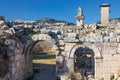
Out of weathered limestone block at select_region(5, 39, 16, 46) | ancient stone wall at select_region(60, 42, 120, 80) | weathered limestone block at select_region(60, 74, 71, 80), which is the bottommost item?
weathered limestone block at select_region(60, 74, 71, 80)

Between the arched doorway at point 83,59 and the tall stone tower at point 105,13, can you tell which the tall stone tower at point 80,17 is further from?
the arched doorway at point 83,59

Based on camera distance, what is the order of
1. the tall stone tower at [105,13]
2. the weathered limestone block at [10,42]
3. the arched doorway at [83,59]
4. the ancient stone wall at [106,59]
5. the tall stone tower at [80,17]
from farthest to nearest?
the tall stone tower at [105,13] < the tall stone tower at [80,17] < the arched doorway at [83,59] < the ancient stone wall at [106,59] < the weathered limestone block at [10,42]

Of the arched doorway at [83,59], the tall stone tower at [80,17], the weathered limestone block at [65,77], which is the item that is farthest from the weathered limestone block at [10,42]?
the tall stone tower at [80,17]

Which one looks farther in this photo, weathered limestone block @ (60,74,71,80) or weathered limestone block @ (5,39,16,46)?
weathered limestone block @ (60,74,71,80)

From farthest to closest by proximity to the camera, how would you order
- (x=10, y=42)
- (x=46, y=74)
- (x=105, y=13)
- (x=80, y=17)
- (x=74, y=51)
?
1. (x=105, y=13)
2. (x=80, y=17)
3. (x=46, y=74)
4. (x=74, y=51)
5. (x=10, y=42)

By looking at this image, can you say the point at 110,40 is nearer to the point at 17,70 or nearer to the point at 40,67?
the point at 17,70

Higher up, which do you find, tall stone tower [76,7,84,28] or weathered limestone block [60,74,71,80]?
tall stone tower [76,7,84,28]

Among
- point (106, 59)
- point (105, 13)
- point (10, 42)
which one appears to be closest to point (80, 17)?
point (105, 13)

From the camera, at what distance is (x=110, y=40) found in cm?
1831

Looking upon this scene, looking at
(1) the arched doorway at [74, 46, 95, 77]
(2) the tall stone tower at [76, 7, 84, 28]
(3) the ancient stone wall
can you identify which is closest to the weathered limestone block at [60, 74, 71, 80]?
(3) the ancient stone wall

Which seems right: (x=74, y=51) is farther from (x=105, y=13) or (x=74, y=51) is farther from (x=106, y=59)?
(x=105, y=13)

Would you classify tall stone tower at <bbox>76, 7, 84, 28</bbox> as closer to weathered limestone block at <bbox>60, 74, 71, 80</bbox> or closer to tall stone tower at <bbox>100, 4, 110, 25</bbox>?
tall stone tower at <bbox>100, 4, 110, 25</bbox>

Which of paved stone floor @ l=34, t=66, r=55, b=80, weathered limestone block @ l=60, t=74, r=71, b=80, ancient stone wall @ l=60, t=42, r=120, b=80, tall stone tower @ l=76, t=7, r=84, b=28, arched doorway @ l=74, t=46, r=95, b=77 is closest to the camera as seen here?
weathered limestone block @ l=60, t=74, r=71, b=80

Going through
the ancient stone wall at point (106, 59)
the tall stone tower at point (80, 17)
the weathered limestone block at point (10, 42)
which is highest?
the tall stone tower at point (80, 17)
